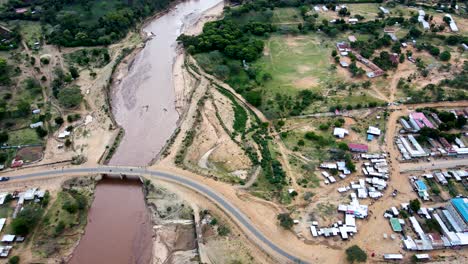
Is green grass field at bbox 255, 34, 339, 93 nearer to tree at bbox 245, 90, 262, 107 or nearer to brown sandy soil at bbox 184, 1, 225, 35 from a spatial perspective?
tree at bbox 245, 90, 262, 107

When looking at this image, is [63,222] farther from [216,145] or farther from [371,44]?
[371,44]

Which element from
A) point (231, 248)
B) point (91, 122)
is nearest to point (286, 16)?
point (91, 122)

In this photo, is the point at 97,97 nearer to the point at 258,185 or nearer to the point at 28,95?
the point at 28,95

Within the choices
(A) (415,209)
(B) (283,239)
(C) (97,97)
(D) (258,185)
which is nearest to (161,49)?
(C) (97,97)

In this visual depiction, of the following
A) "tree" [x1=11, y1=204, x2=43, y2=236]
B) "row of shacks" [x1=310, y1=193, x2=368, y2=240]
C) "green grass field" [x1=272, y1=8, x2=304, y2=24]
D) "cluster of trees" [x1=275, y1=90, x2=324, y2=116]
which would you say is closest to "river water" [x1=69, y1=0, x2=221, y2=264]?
"tree" [x1=11, y1=204, x2=43, y2=236]

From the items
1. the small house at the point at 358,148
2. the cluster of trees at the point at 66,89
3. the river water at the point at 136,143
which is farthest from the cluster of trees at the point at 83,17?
the small house at the point at 358,148

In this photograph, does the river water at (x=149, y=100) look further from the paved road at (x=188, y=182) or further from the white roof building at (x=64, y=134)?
the white roof building at (x=64, y=134)
